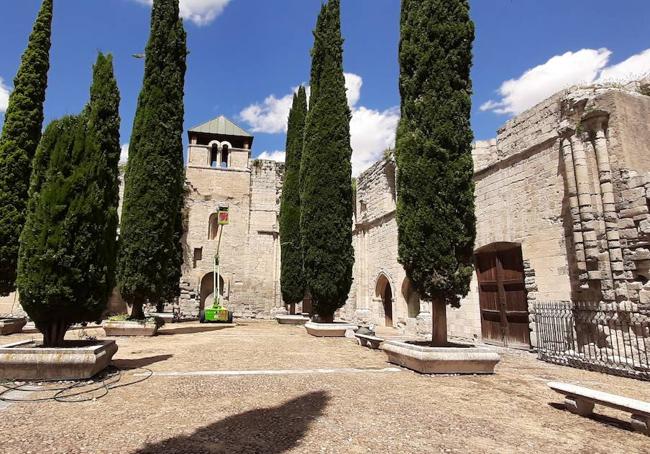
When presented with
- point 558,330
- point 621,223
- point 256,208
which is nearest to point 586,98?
point 621,223

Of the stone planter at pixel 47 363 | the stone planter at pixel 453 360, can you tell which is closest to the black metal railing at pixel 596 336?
the stone planter at pixel 453 360

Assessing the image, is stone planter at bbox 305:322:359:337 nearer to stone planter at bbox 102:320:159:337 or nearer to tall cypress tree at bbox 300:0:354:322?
tall cypress tree at bbox 300:0:354:322

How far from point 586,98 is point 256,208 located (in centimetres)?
1827

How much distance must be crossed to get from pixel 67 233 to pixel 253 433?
12.9 ft

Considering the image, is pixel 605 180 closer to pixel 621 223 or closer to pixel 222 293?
pixel 621 223

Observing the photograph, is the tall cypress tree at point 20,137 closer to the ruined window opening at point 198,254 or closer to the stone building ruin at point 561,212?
the ruined window opening at point 198,254

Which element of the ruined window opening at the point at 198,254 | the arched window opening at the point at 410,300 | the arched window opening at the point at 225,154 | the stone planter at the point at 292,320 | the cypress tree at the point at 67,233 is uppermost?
the arched window opening at the point at 225,154

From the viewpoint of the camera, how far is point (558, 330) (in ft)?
24.4

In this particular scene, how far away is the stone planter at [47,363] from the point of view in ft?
15.0

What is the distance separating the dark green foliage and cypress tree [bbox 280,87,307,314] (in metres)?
10.4

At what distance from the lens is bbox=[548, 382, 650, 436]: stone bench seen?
10.6ft

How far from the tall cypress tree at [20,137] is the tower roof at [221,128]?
1126 centimetres

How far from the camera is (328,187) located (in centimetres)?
1121

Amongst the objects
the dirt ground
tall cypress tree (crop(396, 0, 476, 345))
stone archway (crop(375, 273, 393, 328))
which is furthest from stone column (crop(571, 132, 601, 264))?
A: stone archway (crop(375, 273, 393, 328))
